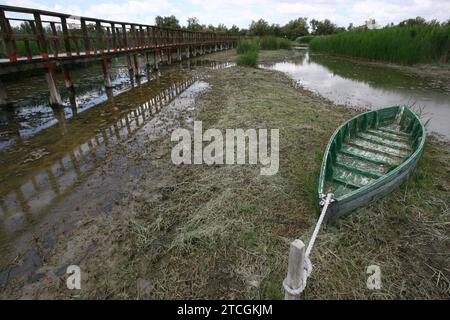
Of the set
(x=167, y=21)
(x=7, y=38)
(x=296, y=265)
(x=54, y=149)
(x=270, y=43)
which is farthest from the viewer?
(x=167, y=21)

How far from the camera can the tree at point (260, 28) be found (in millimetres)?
60312

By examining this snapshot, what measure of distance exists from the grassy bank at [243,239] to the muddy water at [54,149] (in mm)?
466

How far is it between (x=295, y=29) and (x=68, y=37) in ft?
226

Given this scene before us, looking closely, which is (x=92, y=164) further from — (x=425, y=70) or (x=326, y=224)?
(x=425, y=70)

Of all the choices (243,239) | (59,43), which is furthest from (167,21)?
(243,239)

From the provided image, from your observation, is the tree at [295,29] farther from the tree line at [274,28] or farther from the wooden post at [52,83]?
the wooden post at [52,83]

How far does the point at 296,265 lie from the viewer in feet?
5.96

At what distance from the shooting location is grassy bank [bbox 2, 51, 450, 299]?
102 inches

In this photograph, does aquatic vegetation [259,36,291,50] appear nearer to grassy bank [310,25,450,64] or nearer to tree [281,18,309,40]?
grassy bank [310,25,450,64]

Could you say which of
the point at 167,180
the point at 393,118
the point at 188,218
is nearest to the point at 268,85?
the point at 393,118

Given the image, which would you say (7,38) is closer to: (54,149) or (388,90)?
(54,149)

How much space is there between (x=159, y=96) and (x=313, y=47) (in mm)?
33240

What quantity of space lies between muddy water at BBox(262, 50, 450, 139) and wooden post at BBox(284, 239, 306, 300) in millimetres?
7543

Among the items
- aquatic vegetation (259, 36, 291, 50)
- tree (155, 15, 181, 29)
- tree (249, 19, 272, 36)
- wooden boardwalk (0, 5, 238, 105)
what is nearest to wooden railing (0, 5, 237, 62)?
wooden boardwalk (0, 5, 238, 105)
